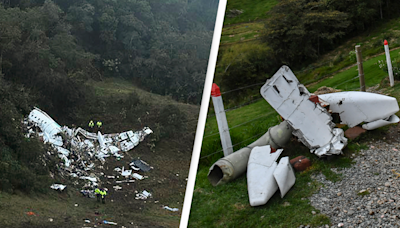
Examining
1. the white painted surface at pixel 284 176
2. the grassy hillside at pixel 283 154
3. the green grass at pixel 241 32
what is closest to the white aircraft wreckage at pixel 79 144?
the grassy hillside at pixel 283 154

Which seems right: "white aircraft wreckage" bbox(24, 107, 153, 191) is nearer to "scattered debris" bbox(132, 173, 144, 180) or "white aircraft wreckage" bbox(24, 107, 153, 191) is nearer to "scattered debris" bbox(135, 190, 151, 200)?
"scattered debris" bbox(132, 173, 144, 180)

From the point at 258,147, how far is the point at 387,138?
0.75 meters

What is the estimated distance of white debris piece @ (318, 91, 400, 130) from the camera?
2326 millimetres

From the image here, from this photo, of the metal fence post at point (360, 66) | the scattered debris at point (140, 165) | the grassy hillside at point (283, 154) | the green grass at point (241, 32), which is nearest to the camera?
the grassy hillside at point (283, 154)

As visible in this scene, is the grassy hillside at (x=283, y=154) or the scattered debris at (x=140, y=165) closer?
the grassy hillside at (x=283, y=154)

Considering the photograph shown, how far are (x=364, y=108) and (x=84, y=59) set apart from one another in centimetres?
250

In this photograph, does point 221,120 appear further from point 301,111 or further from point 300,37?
point 300,37

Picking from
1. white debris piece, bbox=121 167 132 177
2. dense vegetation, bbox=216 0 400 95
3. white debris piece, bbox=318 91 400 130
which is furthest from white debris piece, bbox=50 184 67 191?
dense vegetation, bbox=216 0 400 95

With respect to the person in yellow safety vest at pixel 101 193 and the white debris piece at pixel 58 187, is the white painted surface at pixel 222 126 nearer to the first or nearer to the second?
the white debris piece at pixel 58 187

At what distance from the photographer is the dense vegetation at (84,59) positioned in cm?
277

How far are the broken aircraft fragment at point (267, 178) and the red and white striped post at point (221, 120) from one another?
1.11ft

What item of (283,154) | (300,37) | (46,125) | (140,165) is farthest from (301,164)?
(300,37)

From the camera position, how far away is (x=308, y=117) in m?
2.39

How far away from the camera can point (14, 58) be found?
273cm
